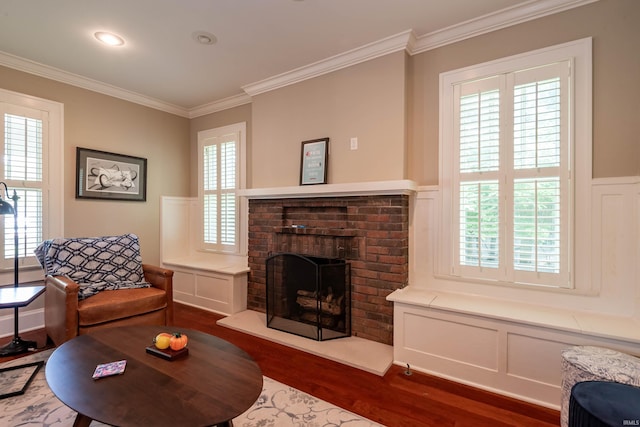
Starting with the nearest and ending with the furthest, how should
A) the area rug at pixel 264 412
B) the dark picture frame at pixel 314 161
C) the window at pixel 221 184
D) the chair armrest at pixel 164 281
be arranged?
the area rug at pixel 264 412 < the chair armrest at pixel 164 281 < the dark picture frame at pixel 314 161 < the window at pixel 221 184

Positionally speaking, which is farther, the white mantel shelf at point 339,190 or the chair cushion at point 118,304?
the white mantel shelf at point 339,190

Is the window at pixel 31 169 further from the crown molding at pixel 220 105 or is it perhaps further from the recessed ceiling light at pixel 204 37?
the recessed ceiling light at pixel 204 37

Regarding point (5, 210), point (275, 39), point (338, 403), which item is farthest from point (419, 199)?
point (5, 210)

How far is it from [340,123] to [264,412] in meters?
2.51

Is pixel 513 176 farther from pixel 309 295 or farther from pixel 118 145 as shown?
pixel 118 145

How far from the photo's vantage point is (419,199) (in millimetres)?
2750

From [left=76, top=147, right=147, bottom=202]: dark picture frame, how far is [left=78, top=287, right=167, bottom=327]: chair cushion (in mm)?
1491

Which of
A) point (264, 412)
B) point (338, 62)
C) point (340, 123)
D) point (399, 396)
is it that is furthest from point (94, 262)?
point (338, 62)

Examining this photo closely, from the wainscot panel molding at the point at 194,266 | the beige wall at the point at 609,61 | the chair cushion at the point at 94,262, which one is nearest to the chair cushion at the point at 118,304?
the chair cushion at the point at 94,262

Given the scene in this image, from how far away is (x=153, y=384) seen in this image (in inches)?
55.6

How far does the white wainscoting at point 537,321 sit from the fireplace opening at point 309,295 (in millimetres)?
631

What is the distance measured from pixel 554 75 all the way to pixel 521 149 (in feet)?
1.84

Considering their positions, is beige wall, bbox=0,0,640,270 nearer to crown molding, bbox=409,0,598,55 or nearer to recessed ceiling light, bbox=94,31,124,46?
crown molding, bbox=409,0,598,55

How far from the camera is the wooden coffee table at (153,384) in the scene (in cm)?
122
